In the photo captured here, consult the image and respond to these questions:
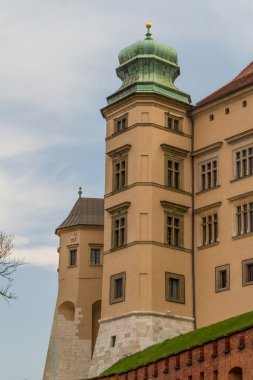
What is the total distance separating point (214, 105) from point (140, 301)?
1161cm

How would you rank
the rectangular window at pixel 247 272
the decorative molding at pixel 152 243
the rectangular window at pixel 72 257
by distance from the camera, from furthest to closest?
the rectangular window at pixel 72 257 < the decorative molding at pixel 152 243 < the rectangular window at pixel 247 272

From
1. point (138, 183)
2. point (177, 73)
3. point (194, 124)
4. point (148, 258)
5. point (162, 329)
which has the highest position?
point (177, 73)

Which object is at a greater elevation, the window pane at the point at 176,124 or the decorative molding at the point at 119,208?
the window pane at the point at 176,124

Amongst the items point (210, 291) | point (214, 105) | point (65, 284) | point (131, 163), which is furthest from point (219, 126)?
point (65, 284)

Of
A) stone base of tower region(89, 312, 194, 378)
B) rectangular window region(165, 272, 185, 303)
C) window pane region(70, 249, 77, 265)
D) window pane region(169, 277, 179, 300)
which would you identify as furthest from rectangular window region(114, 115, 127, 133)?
stone base of tower region(89, 312, 194, 378)

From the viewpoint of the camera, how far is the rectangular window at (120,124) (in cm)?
5647

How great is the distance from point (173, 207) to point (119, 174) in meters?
3.66

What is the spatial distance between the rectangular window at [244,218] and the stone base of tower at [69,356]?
41.9 ft

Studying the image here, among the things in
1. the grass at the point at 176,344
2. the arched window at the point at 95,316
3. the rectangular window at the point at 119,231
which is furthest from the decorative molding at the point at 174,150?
the grass at the point at 176,344

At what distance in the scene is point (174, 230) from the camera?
54.4 meters

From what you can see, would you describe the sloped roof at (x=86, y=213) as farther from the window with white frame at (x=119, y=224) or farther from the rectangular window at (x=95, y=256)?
the window with white frame at (x=119, y=224)

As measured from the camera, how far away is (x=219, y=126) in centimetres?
5472

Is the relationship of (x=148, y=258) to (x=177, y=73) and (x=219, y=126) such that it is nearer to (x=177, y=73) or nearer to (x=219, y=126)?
(x=219, y=126)

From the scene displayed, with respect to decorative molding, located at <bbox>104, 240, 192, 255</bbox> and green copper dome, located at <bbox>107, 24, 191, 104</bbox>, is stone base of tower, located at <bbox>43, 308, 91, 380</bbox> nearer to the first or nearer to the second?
decorative molding, located at <bbox>104, 240, 192, 255</bbox>
